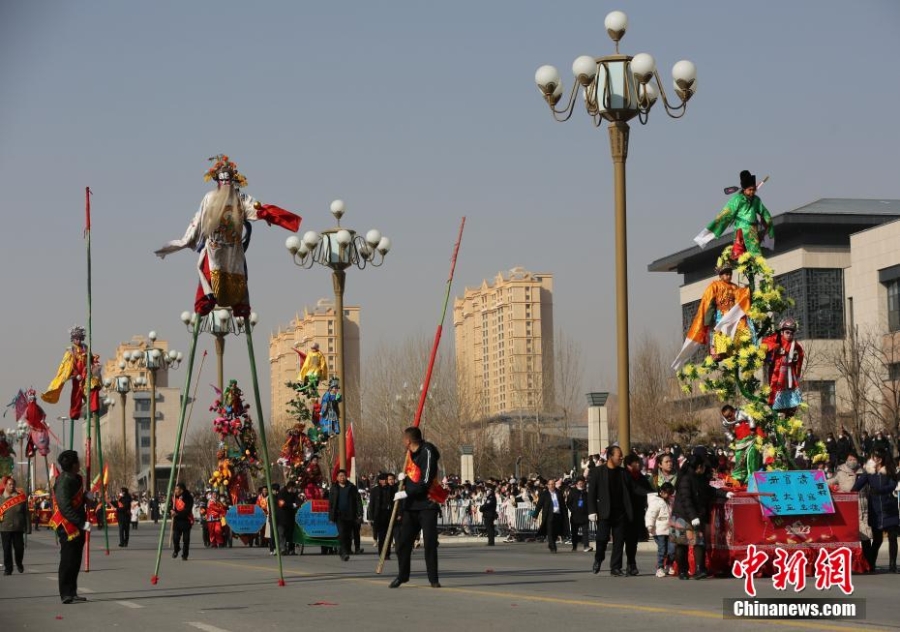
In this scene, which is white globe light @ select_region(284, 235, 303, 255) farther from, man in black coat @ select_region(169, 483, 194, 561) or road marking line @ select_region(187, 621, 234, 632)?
road marking line @ select_region(187, 621, 234, 632)

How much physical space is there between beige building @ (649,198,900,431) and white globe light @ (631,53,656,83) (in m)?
38.7

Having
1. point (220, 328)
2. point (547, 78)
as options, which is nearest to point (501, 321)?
point (220, 328)

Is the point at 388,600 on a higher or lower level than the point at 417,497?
lower

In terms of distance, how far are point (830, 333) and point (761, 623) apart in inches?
2646

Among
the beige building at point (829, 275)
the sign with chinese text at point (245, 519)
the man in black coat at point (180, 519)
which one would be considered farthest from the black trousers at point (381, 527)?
the beige building at point (829, 275)

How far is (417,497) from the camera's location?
661 inches

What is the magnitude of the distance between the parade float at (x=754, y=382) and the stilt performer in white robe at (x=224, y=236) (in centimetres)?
629

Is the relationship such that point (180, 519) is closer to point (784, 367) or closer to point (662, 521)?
point (662, 521)

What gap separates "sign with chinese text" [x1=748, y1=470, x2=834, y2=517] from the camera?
18203 millimetres

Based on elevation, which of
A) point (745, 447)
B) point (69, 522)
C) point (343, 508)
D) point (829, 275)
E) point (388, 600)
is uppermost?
point (829, 275)

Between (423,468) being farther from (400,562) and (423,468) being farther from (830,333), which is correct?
(830,333)

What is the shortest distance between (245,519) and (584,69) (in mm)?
15391

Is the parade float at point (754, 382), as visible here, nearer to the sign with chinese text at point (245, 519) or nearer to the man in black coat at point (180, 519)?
the man in black coat at point (180, 519)

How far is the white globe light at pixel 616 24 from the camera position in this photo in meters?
25.2
